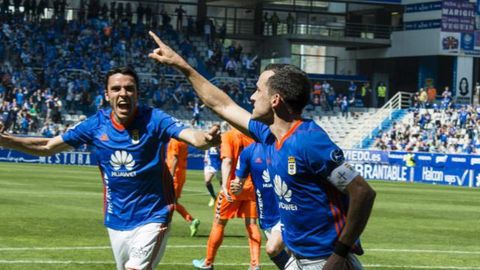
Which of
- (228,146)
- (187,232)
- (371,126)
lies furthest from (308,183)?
(371,126)

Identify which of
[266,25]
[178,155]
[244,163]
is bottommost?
[178,155]

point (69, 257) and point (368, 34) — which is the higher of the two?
point (368, 34)

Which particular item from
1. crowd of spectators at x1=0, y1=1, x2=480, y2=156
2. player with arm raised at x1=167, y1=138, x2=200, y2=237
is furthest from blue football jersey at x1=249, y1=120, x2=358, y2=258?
crowd of spectators at x1=0, y1=1, x2=480, y2=156

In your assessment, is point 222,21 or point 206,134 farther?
point 222,21

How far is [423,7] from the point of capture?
70.3 meters

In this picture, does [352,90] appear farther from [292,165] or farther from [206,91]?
[292,165]

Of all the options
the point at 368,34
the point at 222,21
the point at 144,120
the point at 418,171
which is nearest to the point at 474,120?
the point at 418,171

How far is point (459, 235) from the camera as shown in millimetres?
21828

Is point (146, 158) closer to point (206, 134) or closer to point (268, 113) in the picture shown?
point (206, 134)

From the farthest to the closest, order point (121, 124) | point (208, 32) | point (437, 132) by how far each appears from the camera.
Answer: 1. point (208, 32)
2. point (437, 132)
3. point (121, 124)

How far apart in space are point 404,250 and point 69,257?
6.07 metres

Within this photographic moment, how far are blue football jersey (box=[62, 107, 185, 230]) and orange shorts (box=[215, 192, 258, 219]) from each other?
5381 millimetres

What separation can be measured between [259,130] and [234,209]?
23.9 ft

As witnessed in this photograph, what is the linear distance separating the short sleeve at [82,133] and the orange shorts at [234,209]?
5.25 m
